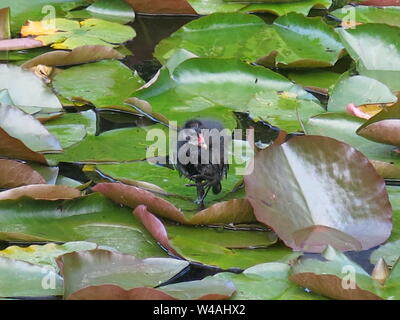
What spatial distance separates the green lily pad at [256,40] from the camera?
118 inches

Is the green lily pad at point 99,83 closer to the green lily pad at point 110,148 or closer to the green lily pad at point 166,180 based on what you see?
the green lily pad at point 110,148

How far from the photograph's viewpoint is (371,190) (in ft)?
6.59

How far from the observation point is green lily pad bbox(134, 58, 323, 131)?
260cm

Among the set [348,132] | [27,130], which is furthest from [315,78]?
[27,130]

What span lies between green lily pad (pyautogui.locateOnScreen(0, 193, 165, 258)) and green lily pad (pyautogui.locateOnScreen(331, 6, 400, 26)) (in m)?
1.64

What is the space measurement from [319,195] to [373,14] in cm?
158

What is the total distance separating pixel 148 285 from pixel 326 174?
1.76 ft

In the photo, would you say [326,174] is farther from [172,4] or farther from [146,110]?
[172,4]

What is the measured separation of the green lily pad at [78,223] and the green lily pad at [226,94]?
1.83ft

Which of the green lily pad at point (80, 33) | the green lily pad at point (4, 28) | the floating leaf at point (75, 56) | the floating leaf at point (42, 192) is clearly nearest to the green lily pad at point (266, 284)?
the floating leaf at point (42, 192)

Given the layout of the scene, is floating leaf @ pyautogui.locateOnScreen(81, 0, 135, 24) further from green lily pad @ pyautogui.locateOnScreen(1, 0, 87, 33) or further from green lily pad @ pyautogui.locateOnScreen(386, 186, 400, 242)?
green lily pad @ pyautogui.locateOnScreen(386, 186, 400, 242)

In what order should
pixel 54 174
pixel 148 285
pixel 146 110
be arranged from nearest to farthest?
1. pixel 148 285
2. pixel 54 174
3. pixel 146 110

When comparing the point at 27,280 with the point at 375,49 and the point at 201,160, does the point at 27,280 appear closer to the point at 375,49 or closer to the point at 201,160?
the point at 201,160

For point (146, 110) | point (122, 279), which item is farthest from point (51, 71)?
point (122, 279)
